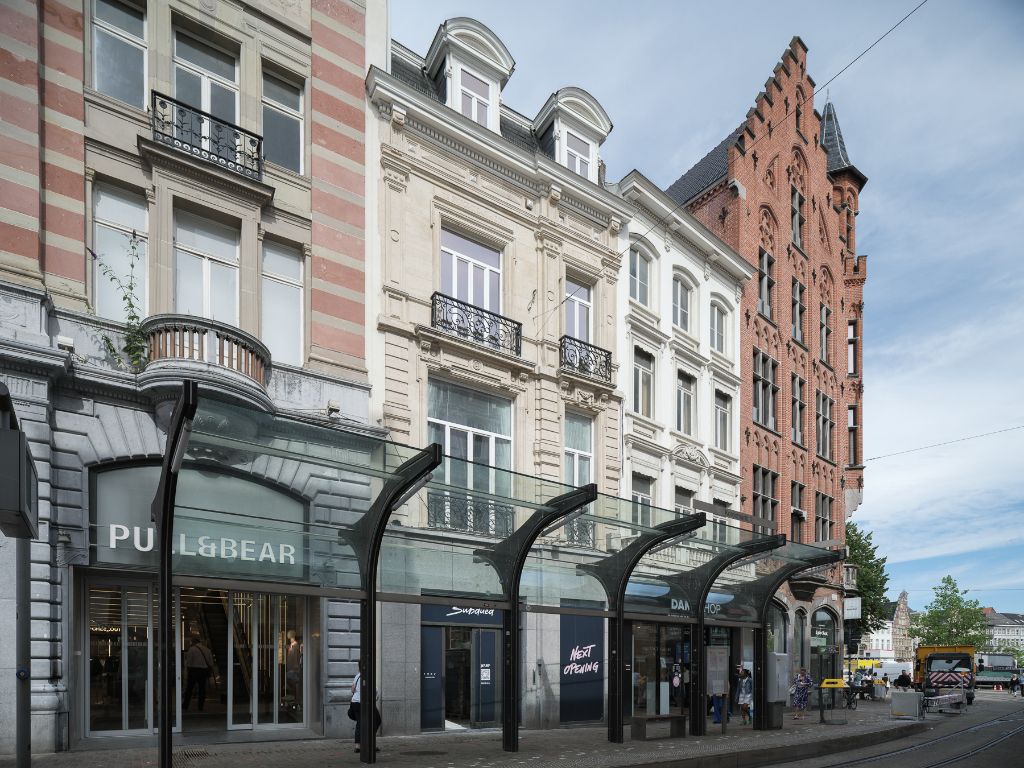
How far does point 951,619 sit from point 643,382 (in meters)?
84.6

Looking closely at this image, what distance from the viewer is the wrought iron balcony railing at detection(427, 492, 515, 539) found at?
12656mm

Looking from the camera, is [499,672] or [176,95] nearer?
[176,95]

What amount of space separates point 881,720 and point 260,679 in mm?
16545

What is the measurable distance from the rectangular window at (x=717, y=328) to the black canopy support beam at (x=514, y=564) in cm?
1609

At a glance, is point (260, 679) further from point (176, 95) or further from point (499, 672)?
point (176, 95)

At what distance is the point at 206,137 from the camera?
15078mm

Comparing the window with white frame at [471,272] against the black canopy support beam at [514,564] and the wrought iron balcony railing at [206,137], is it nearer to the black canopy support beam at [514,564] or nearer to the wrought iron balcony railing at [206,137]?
the wrought iron balcony railing at [206,137]

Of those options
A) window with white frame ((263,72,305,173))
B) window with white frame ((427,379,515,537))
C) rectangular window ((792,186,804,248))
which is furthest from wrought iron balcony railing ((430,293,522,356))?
rectangular window ((792,186,804,248))

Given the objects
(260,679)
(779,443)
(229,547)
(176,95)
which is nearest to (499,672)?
(260,679)

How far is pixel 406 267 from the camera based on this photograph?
18250mm

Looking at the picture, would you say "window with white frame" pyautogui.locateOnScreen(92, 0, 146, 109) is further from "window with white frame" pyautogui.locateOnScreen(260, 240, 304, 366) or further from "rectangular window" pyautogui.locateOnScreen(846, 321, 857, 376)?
"rectangular window" pyautogui.locateOnScreen(846, 321, 857, 376)

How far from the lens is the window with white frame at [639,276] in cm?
2436

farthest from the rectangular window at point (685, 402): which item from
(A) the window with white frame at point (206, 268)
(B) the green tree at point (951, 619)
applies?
(B) the green tree at point (951, 619)

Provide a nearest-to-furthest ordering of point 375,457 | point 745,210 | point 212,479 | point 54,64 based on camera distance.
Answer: point 212,479
point 375,457
point 54,64
point 745,210
